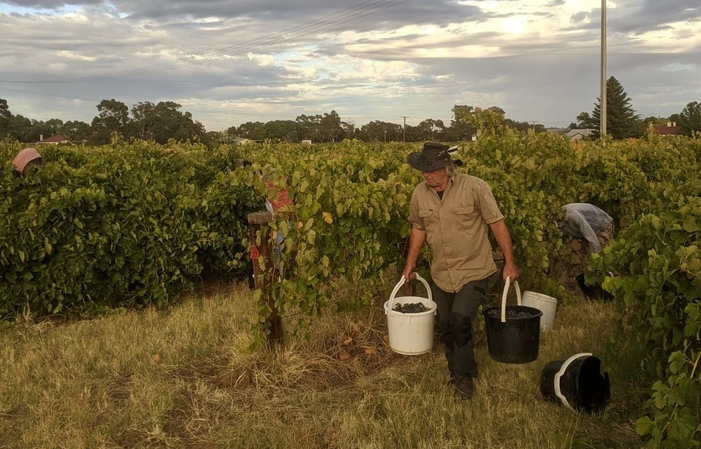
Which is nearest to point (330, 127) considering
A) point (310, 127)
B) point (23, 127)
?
point (310, 127)

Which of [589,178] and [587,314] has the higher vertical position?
[589,178]

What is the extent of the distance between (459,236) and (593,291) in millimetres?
3310

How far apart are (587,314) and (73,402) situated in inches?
187

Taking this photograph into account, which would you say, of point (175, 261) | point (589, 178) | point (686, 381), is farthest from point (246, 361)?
point (589, 178)

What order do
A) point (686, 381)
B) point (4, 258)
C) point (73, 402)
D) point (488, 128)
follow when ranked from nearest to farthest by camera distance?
point (686, 381) < point (73, 402) < point (4, 258) < point (488, 128)

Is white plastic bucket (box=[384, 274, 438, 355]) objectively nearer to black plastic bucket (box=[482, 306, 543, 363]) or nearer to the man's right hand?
the man's right hand

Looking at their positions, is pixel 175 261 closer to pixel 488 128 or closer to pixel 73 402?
pixel 73 402

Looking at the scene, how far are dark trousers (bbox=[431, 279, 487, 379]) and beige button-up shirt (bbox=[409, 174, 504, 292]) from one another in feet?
0.26

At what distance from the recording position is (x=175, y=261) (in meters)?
7.29

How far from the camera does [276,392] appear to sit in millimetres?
4672

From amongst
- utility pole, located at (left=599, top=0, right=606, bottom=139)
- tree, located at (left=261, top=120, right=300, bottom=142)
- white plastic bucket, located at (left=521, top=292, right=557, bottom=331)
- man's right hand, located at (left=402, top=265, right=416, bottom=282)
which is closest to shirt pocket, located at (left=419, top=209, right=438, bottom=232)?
man's right hand, located at (left=402, top=265, right=416, bottom=282)

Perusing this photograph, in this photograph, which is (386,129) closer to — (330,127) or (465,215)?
(330,127)

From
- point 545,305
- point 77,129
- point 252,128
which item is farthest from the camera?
point 77,129

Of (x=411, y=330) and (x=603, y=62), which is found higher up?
(x=603, y=62)
